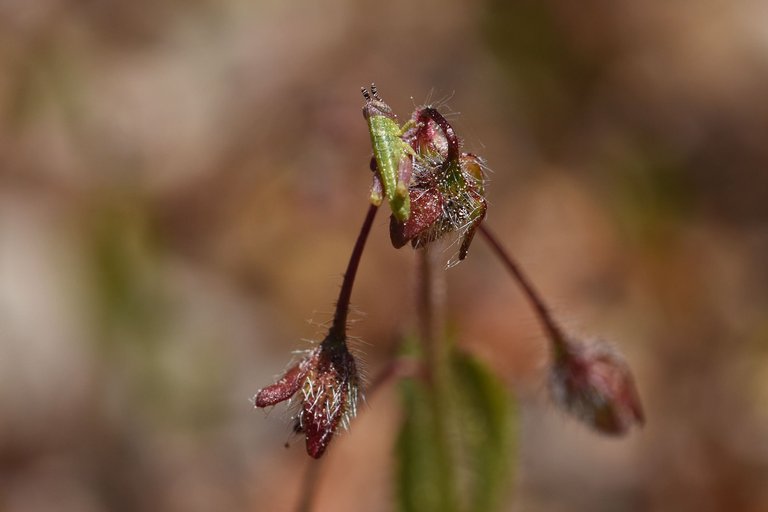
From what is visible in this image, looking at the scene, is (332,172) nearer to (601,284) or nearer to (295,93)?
(295,93)

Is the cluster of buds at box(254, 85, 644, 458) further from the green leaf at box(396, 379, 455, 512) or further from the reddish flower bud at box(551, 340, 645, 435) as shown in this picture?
the green leaf at box(396, 379, 455, 512)

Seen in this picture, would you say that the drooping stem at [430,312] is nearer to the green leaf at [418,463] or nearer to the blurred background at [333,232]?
the green leaf at [418,463]

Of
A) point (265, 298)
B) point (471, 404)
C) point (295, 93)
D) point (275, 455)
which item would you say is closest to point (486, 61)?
point (295, 93)

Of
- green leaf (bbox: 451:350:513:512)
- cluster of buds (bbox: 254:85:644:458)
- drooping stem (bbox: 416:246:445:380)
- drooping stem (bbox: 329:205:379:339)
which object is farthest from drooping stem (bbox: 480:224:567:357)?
drooping stem (bbox: 329:205:379:339)

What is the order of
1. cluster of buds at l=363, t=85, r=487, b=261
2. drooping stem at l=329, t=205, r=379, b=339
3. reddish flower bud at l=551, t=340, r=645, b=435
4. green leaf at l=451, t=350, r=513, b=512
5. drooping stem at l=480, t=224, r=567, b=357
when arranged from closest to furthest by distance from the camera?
cluster of buds at l=363, t=85, r=487, b=261 < drooping stem at l=329, t=205, r=379, b=339 < drooping stem at l=480, t=224, r=567, b=357 < reddish flower bud at l=551, t=340, r=645, b=435 < green leaf at l=451, t=350, r=513, b=512

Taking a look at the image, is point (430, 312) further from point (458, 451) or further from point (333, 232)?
point (333, 232)

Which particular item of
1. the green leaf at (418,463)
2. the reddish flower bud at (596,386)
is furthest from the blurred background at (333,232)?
the reddish flower bud at (596,386)
